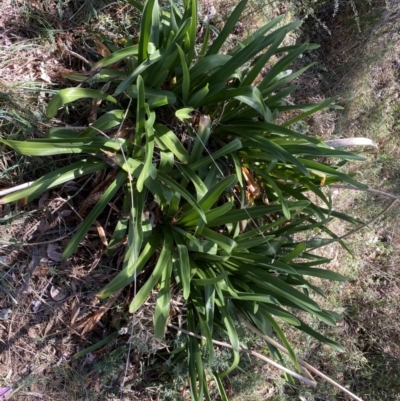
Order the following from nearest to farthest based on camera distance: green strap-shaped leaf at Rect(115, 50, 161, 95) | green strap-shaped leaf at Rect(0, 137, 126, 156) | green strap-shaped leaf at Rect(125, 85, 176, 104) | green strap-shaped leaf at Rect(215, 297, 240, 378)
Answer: green strap-shaped leaf at Rect(0, 137, 126, 156) → green strap-shaped leaf at Rect(115, 50, 161, 95) → green strap-shaped leaf at Rect(125, 85, 176, 104) → green strap-shaped leaf at Rect(215, 297, 240, 378)

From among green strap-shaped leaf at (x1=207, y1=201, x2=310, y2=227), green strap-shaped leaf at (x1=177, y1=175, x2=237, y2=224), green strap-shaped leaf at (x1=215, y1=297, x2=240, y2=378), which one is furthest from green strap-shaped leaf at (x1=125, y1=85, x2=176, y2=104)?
green strap-shaped leaf at (x1=215, y1=297, x2=240, y2=378)

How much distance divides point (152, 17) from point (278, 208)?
1043 mm

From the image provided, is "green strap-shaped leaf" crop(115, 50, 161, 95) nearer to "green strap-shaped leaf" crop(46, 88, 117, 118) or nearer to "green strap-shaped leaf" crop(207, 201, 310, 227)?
"green strap-shaped leaf" crop(46, 88, 117, 118)

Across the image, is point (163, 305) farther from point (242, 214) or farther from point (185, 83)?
point (185, 83)

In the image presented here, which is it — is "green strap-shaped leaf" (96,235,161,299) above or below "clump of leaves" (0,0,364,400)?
below

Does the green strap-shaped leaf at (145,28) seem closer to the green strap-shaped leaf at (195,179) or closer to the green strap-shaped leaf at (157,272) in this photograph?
the green strap-shaped leaf at (195,179)

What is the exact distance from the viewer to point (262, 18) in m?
2.81

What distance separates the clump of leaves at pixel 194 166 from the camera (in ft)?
6.25

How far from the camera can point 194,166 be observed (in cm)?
207

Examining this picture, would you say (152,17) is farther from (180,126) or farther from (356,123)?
(356,123)

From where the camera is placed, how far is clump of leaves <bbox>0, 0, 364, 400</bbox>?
190 cm

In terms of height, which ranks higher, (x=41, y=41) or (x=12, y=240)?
Answer: (x=41, y=41)

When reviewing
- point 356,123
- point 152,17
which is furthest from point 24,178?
point 356,123

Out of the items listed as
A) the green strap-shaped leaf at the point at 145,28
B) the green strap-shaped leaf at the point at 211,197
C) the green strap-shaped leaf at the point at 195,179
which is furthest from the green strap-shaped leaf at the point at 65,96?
the green strap-shaped leaf at the point at 211,197
